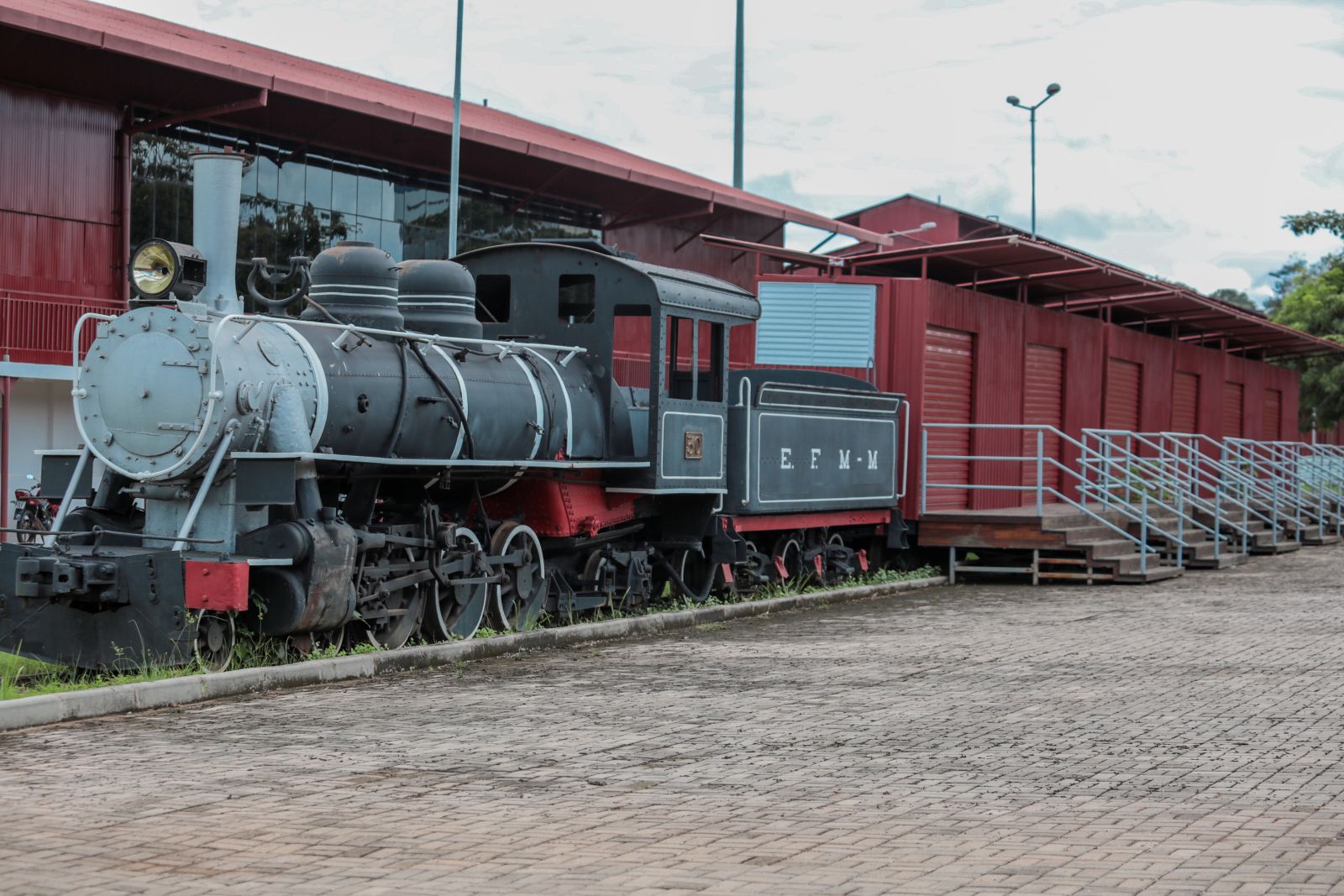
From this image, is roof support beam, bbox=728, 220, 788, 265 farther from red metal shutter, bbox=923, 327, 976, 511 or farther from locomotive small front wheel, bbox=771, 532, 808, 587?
locomotive small front wheel, bbox=771, 532, 808, 587

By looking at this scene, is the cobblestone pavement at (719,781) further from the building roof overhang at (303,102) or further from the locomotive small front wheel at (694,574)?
the building roof overhang at (303,102)

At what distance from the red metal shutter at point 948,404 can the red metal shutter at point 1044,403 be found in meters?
1.82

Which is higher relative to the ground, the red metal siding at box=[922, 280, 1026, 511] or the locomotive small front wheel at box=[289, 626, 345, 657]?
the red metal siding at box=[922, 280, 1026, 511]

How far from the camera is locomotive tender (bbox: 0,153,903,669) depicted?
967cm

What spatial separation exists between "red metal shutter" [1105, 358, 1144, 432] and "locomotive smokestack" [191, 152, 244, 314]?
17.5 metres

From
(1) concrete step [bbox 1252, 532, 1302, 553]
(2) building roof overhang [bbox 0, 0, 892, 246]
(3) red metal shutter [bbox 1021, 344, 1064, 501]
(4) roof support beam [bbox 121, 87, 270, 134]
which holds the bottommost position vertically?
(1) concrete step [bbox 1252, 532, 1302, 553]

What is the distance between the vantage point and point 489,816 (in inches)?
243

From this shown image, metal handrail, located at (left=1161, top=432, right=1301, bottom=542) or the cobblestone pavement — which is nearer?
the cobblestone pavement

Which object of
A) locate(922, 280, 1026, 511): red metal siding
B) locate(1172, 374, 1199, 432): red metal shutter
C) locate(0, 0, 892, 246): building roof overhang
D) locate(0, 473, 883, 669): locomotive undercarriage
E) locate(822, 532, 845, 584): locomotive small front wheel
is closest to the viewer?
locate(0, 473, 883, 669): locomotive undercarriage

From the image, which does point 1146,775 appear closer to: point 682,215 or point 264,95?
point 264,95

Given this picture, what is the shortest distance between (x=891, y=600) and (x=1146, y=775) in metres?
9.37

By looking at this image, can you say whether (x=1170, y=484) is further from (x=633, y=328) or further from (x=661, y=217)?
(x=661, y=217)

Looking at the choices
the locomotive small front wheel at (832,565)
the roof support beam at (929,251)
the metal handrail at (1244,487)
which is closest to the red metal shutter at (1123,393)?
the metal handrail at (1244,487)

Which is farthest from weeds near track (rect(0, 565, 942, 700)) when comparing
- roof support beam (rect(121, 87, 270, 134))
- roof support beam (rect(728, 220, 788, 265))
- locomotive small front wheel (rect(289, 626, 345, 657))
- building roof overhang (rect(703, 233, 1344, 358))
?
roof support beam (rect(728, 220, 788, 265))
